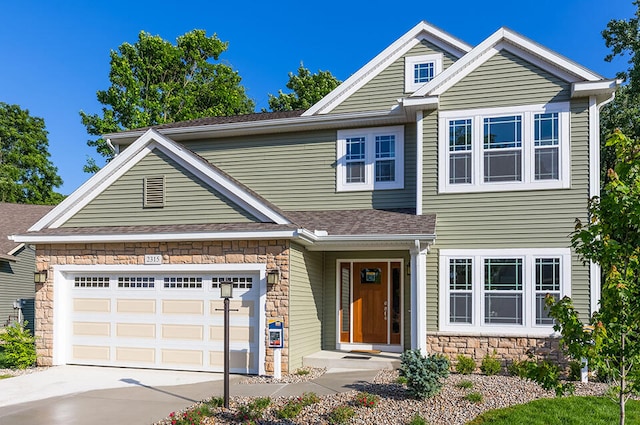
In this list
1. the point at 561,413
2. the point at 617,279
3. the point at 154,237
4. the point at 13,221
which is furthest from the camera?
the point at 13,221

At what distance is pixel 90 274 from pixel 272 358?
469cm

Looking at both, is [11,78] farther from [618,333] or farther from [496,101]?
[618,333]

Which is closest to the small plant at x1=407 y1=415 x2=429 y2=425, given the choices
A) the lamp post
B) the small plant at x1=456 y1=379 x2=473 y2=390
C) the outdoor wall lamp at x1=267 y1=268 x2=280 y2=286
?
the small plant at x1=456 y1=379 x2=473 y2=390

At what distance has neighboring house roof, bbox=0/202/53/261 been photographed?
64.9 feet

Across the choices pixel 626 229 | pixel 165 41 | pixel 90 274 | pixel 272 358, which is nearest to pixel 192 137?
pixel 90 274

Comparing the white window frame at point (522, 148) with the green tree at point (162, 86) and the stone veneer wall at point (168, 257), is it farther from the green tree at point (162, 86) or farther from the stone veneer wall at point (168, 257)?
the green tree at point (162, 86)

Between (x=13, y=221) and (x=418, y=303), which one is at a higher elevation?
(x=13, y=221)

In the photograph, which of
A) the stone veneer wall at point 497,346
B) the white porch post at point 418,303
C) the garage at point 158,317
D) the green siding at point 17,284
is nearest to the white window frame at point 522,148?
the white porch post at point 418,303

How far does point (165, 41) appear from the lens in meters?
26.9

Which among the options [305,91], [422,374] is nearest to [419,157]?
[422,374]

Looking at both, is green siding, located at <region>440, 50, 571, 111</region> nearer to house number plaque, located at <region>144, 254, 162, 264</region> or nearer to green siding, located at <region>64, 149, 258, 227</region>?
green siding, located at <region>64, 149, 258, 227</region>

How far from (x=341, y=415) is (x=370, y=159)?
22.6 ft

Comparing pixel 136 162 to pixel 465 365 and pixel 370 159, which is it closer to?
pixel 370 159

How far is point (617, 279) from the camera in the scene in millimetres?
4262
